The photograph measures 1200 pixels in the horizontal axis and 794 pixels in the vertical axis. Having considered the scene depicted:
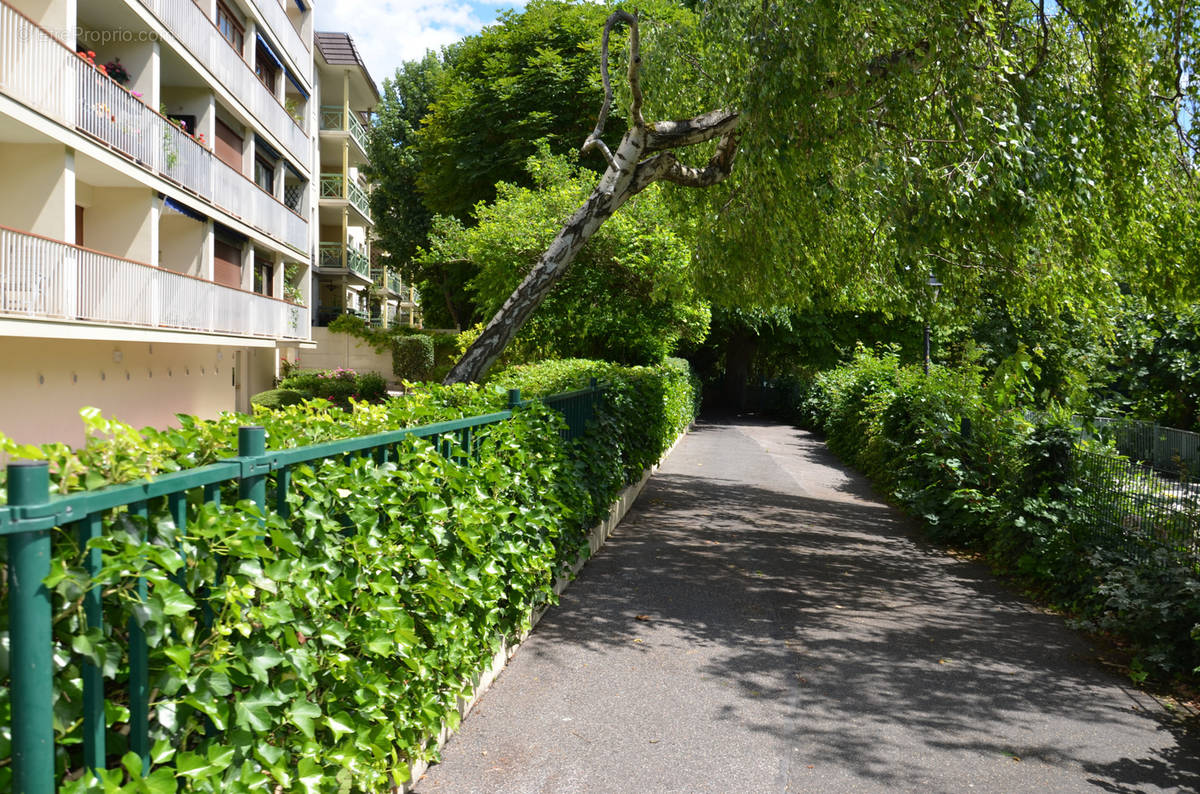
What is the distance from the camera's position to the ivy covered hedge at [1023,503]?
5.73 meters

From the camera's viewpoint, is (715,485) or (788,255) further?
(715,485)

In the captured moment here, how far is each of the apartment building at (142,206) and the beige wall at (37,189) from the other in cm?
2

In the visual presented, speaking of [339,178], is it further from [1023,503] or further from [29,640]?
[29,640]

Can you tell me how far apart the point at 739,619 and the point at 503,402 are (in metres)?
2.44

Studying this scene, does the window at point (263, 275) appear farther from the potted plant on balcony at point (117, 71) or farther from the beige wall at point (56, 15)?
the beige wall at point (56, 15)

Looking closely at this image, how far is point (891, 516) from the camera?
12.5 m

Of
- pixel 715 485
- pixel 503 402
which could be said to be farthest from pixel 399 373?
pixel 503 402

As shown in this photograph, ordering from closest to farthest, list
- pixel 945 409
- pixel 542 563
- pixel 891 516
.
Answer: pixel 542 563 < pixel 945 409 < pixel 891 516

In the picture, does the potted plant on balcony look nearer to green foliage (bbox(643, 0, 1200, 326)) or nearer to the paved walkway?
green foliage (bbox(643, 0, 1200, 326))

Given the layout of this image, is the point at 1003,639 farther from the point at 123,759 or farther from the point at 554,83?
the point at 554,83

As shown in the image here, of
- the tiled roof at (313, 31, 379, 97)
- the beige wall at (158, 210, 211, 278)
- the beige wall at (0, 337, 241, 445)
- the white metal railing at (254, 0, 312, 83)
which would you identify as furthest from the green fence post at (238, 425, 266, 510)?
the tiled roof at (313, 31, 379, 97)

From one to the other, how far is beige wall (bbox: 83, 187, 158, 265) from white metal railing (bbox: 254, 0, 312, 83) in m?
8.78

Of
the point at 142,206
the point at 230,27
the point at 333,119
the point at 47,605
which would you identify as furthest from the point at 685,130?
the point at 333,119

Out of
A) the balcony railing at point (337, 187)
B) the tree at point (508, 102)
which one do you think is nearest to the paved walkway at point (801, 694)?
the tree at point (508, 102)
